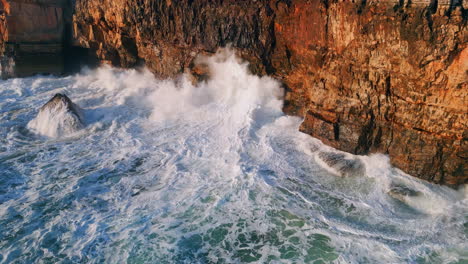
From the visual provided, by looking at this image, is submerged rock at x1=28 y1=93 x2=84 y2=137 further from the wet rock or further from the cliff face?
the cliff face

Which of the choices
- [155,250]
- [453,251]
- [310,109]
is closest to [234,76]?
[310,109]

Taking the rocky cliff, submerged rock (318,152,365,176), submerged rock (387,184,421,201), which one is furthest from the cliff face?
submerged rock (387,184,421,201)

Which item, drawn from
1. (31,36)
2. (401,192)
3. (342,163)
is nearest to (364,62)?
(342,163)

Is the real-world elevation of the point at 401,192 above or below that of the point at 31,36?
below

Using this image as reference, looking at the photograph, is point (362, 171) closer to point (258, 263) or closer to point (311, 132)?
point (311, 132)

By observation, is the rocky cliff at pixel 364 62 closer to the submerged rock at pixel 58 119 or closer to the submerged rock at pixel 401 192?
the submerged rock at pixel 401 192

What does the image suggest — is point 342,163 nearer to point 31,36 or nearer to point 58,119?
point 58,119

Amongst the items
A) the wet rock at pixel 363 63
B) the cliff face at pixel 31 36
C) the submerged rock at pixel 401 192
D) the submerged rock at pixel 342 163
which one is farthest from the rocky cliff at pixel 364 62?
the cliff face at pixel 31 36
